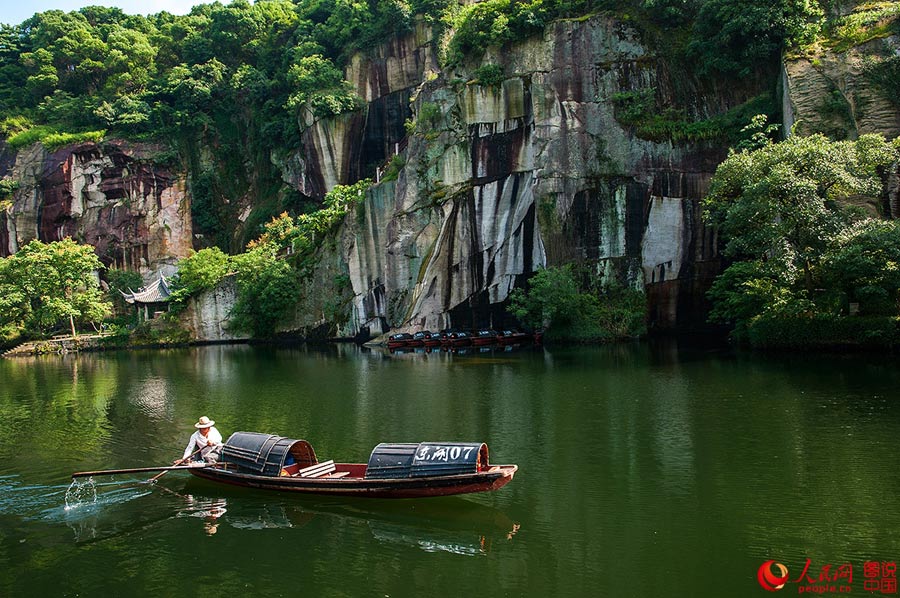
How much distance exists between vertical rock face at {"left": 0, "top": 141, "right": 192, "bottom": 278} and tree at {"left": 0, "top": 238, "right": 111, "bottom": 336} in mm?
10048

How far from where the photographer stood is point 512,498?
13.0m

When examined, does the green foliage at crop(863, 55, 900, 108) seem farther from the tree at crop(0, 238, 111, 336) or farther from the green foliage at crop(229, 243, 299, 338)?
the tree at crop(0, 238, 111, 336)

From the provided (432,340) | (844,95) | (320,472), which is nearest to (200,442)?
(320,472)

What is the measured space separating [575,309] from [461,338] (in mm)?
7595

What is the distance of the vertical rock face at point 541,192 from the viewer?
46.6 metres

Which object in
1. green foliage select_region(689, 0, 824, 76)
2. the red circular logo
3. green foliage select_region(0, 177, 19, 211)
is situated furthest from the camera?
green foliage select_region(0, 177, 19, 211)

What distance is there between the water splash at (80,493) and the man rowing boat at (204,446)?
1692 millimetres

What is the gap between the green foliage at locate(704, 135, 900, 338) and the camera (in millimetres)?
28156

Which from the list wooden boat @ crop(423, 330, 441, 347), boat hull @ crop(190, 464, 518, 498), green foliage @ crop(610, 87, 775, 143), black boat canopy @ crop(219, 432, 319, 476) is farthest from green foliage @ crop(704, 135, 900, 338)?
black boat canopy @ crop(219, 432, 319, 476)

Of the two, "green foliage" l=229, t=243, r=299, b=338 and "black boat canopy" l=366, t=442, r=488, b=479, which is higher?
"green foliage" l=229, t=243, r=299, b=338

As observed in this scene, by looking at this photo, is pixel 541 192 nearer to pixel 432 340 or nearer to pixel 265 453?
pixel 432 340

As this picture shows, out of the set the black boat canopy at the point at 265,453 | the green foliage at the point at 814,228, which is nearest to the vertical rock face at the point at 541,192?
the green foliage at the point at 814,228

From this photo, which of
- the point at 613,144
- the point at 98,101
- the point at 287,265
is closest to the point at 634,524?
the point at 613,144

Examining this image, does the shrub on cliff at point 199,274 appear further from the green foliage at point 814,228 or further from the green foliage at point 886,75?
the green foliage at point 886,75
